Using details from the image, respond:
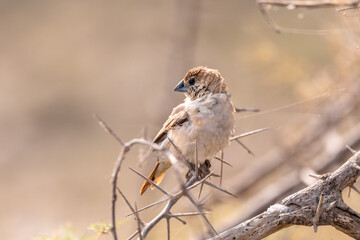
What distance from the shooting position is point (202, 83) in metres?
3.43

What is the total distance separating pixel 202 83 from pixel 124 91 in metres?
9.25

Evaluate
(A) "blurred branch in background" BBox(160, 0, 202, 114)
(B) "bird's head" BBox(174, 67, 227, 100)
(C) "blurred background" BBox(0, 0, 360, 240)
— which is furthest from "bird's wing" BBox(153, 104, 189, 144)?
(A) "blurred branch in background" BBox(160, 0, 202, 114)

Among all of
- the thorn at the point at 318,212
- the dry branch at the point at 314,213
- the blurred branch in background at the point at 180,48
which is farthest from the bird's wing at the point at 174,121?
the blurred branch in background at the point at 180,48

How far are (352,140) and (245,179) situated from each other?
152 centimetres

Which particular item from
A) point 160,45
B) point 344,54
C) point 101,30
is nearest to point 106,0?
point 101,30

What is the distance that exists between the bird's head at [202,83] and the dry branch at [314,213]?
1.06m

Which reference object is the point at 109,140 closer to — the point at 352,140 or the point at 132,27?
the point at 132,27

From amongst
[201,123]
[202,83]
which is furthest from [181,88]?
[201,123]

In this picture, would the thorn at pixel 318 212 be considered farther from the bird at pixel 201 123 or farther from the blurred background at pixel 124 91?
the blurred background at pixel 124 91

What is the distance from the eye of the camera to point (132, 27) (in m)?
14.1

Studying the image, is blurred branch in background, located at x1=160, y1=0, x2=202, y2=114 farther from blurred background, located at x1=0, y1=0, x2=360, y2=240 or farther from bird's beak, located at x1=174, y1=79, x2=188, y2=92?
bird's beak, located at x1=174, y1=79, x2=188, y2=92

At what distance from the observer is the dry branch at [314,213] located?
2.41 m

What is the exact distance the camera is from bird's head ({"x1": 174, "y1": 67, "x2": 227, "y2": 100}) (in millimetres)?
3383

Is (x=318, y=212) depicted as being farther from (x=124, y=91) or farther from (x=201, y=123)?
(x=124, y=91)
